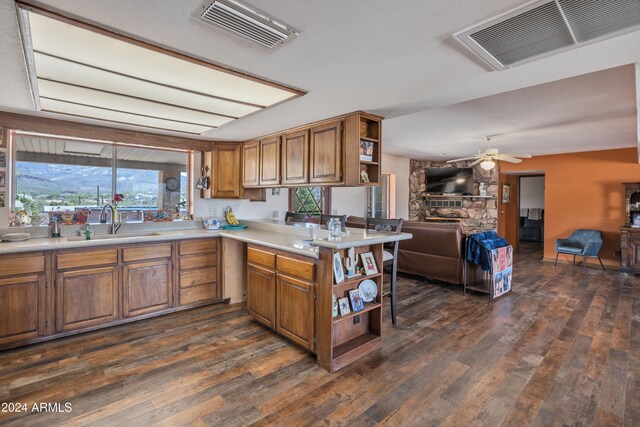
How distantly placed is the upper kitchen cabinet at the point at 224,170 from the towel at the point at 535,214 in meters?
9.20

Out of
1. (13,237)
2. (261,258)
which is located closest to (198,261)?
(261,258)

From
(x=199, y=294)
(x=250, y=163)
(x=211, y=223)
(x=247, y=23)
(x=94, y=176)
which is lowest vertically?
(x=199, y=294)

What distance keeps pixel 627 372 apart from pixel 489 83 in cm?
238

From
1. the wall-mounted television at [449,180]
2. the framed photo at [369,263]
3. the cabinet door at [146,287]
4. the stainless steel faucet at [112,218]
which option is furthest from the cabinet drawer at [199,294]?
the wall-mounted television at [449,180]

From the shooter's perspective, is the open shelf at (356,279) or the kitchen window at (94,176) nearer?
the open shelf at (356,279)

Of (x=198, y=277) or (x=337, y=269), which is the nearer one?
(x=337, y=269)

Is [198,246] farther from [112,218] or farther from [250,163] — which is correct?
[250,163]

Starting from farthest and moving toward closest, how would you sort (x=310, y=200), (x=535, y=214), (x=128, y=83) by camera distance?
(x=535, y=214), (x=310, y=200), (x=128, y=83)

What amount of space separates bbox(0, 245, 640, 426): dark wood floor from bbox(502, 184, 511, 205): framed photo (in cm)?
446

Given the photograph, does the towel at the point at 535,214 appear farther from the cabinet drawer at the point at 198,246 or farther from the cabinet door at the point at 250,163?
the cabinet drawer at the point at 198,246

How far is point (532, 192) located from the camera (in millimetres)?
9531

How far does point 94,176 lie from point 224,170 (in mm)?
1458

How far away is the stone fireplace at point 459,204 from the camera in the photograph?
7402 mm

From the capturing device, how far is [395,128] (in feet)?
15.3
